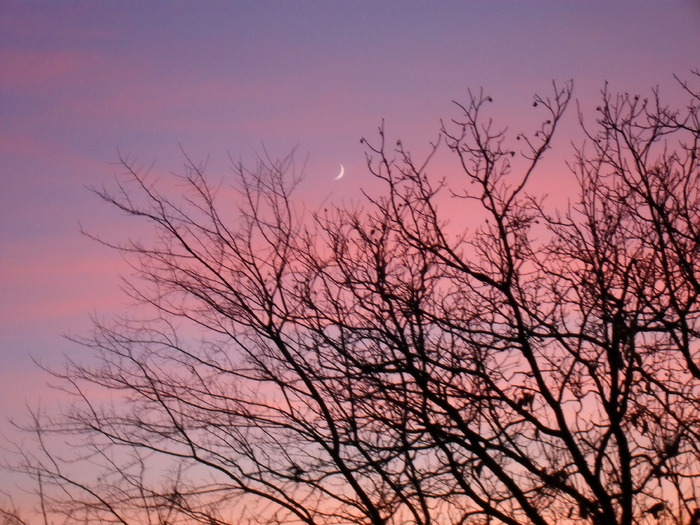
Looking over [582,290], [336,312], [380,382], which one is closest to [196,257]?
[336,312]

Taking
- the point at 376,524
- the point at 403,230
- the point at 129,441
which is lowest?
the point at 376,524

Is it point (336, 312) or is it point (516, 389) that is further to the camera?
point (336, 312)

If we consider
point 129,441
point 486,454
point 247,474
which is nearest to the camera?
point 486,454

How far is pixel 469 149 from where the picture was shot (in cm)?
949

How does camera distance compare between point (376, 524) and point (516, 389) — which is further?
point (376, 524)

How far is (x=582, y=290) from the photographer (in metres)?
9.47

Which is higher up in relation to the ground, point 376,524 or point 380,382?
point 380,382

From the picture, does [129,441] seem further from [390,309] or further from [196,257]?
[390,309]

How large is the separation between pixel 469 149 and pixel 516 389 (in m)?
2.52

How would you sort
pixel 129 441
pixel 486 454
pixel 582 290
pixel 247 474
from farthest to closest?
pixel 129 441, pixel 247 474, pixel 582 290, pixel 486 454

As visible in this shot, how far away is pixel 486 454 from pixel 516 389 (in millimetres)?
743

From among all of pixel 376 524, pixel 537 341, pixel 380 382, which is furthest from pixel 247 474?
pixel 537 341

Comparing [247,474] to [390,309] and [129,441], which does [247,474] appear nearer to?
[129,441]

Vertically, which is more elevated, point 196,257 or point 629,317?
point 196,257
